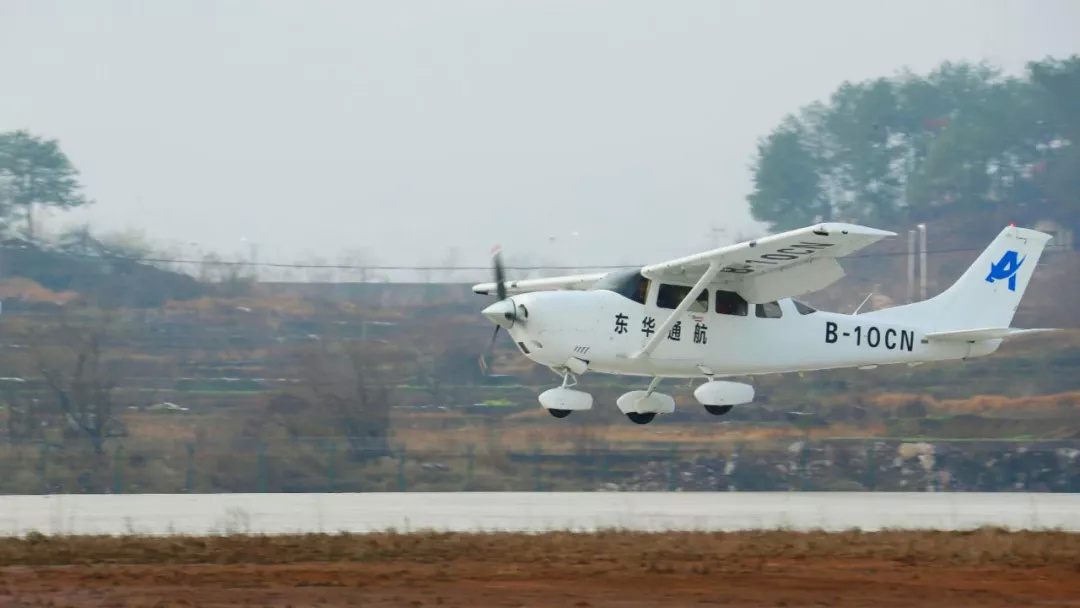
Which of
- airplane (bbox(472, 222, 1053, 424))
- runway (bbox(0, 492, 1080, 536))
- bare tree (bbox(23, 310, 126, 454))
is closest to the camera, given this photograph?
runway (bbox(0, 492, 1080, 536))

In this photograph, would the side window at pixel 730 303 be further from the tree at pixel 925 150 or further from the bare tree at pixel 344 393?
the tree at pixel 925 150

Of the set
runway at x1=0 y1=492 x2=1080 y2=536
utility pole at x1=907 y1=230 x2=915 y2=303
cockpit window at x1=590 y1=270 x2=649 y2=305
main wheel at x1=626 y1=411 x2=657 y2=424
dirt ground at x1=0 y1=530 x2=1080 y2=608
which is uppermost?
utility pole at x1=907 y1=230 x2=915 y2=303

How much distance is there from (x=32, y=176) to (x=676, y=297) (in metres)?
47.4

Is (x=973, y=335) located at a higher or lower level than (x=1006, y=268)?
lower

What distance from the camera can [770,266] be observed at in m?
25.0

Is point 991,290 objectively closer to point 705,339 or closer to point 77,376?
point 705,339

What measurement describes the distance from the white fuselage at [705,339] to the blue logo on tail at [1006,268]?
1396mm

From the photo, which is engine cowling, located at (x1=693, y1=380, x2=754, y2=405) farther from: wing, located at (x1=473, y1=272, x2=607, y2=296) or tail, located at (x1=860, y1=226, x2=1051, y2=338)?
tail, located at (x1=860, y1=226, x2=1051, y2=338)

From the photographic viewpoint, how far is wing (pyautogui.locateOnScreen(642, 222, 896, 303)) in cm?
2348

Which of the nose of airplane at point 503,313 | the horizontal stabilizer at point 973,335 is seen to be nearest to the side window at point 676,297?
the nose of airplane at point 503,313

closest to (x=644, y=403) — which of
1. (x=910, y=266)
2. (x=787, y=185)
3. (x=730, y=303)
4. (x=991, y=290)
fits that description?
(x=730, y=303)

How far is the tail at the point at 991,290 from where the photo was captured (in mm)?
28594

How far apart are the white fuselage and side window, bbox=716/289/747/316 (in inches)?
3.8

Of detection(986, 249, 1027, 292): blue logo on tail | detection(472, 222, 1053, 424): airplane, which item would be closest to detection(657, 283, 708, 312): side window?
detection(472, 222, 1053, 424): airplane
